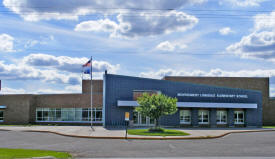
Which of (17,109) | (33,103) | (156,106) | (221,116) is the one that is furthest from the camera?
(33,103)

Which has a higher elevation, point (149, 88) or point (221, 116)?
point (149, 88)

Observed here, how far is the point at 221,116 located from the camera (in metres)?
44.9

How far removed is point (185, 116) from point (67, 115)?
1868 cm

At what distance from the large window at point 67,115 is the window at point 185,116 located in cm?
1321

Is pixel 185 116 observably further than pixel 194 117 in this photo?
Yes

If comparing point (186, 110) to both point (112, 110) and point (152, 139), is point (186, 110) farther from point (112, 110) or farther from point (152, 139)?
point (152, 139)

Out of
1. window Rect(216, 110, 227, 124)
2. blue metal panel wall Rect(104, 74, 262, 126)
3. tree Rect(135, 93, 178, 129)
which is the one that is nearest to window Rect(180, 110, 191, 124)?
blue metal panel wall Rect(104, 74, 262, 126)

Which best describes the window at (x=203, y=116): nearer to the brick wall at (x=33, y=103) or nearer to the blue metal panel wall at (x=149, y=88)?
the blue metal panel wall at (x=149, y=88)

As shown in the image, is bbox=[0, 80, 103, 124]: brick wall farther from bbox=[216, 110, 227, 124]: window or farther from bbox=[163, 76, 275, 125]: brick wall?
bbox=[163, 76, 275, 125]: brick wall

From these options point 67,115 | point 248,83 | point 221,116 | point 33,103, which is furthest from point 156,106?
point 248,83

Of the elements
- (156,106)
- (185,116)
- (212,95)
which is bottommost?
(185,116)

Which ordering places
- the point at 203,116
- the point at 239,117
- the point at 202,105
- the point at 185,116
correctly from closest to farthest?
the point at 202,105, the point at 185,116, the point at 203,116, the point at 239,117

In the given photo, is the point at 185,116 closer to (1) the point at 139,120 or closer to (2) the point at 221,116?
(2) the point at 221,116

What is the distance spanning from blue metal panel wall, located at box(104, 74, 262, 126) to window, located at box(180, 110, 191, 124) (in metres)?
0.66
